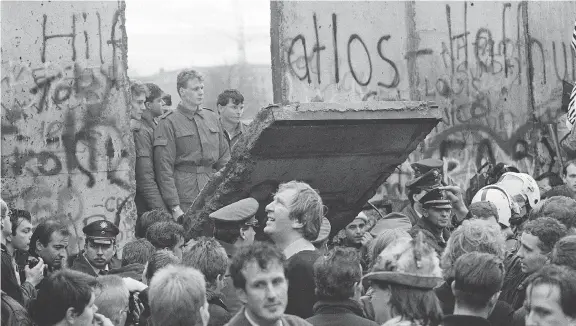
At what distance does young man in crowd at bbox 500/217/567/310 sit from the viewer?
7.55 m

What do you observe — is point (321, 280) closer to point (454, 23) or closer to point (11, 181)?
point (11, 181)

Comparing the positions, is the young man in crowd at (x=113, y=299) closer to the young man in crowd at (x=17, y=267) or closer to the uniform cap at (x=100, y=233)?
the young man in crowd at (x=17, y=267)

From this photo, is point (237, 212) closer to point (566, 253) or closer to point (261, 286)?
point (261, 286)

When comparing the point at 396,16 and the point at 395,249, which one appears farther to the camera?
the point at 396,16

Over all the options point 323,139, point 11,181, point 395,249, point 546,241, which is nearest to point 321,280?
point 395,249

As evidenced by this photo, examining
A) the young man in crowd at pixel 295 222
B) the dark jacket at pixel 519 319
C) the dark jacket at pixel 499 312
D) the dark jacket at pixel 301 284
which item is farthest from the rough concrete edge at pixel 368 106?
the dark jacket at pixel 519 319

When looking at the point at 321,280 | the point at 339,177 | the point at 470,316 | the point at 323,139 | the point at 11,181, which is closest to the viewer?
the point at 470,316

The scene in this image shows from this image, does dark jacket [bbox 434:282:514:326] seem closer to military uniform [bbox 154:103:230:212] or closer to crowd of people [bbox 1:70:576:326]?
crowd of people [bbox 1:70:576:326]

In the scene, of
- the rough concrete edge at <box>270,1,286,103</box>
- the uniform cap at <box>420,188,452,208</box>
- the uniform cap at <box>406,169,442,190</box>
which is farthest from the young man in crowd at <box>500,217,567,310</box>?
the rough concrete edge at <box>270,1,286,103</box>

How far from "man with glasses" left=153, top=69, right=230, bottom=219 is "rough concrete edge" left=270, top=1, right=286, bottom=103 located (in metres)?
1.96

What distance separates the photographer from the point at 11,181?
11.0m

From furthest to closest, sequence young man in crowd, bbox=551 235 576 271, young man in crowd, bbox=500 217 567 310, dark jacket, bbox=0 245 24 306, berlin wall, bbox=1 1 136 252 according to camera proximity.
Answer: berlin wall, bbox=1 1 136 252
young man in crowd, bbox=500 217 567 310
dark jacket, bbox=0 245 24 306
young man in crowd, bbox=551 235 576 271

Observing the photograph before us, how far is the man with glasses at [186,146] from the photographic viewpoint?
11.1 m

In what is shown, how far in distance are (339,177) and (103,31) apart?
10.4ft
